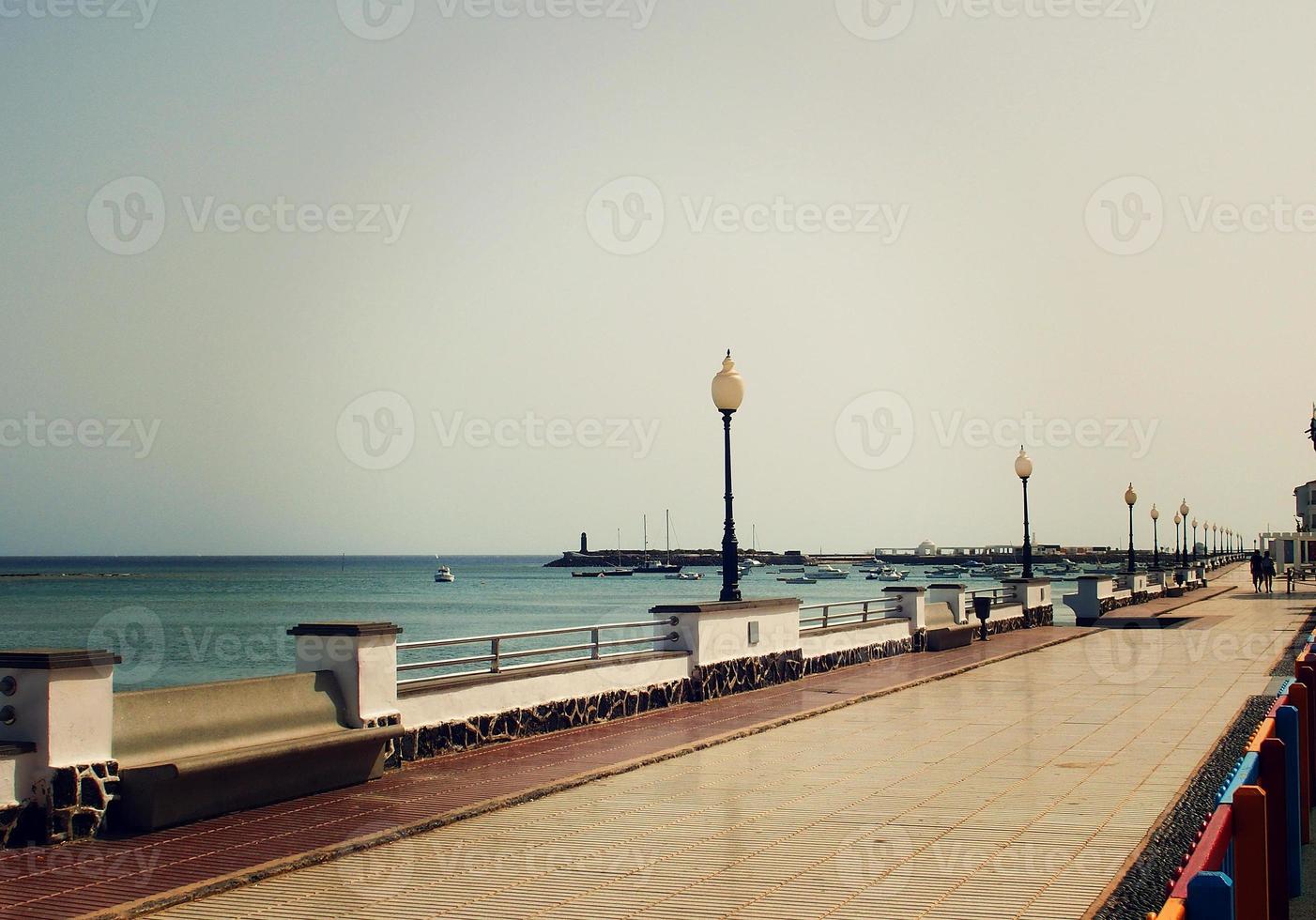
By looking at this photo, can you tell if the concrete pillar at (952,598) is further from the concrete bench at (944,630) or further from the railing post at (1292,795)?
the railing post at (1292,795)

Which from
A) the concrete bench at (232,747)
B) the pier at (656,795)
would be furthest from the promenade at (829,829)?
the concrete bench at (232,747)

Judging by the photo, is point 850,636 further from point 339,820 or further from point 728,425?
point 339,820

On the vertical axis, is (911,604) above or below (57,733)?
below

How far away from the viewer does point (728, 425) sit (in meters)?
18.2

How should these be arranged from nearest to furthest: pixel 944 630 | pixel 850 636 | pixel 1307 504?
pixel 850 636, pixel 944 630, pixel 1307 504

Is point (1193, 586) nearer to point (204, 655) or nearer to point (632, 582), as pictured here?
point (204, 655)

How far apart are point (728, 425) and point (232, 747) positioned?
10.0 meters

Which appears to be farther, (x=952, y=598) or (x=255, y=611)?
(x=255, y=611)

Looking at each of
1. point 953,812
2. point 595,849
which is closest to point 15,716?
point 595,849

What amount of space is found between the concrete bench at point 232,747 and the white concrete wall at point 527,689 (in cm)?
90

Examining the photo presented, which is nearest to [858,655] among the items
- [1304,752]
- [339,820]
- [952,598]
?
[952,598]

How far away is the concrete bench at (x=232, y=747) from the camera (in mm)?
8773

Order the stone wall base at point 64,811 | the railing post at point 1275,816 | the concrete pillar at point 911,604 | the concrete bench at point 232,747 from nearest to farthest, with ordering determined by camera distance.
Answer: the railing post at point 1275,816 → the stone wall base at point 64,811 → the concrete bench at point 232,747 → the concrete pillar at point 911,604

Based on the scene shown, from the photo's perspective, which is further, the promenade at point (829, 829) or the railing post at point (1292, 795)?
the railing post at point (1292, 795)
